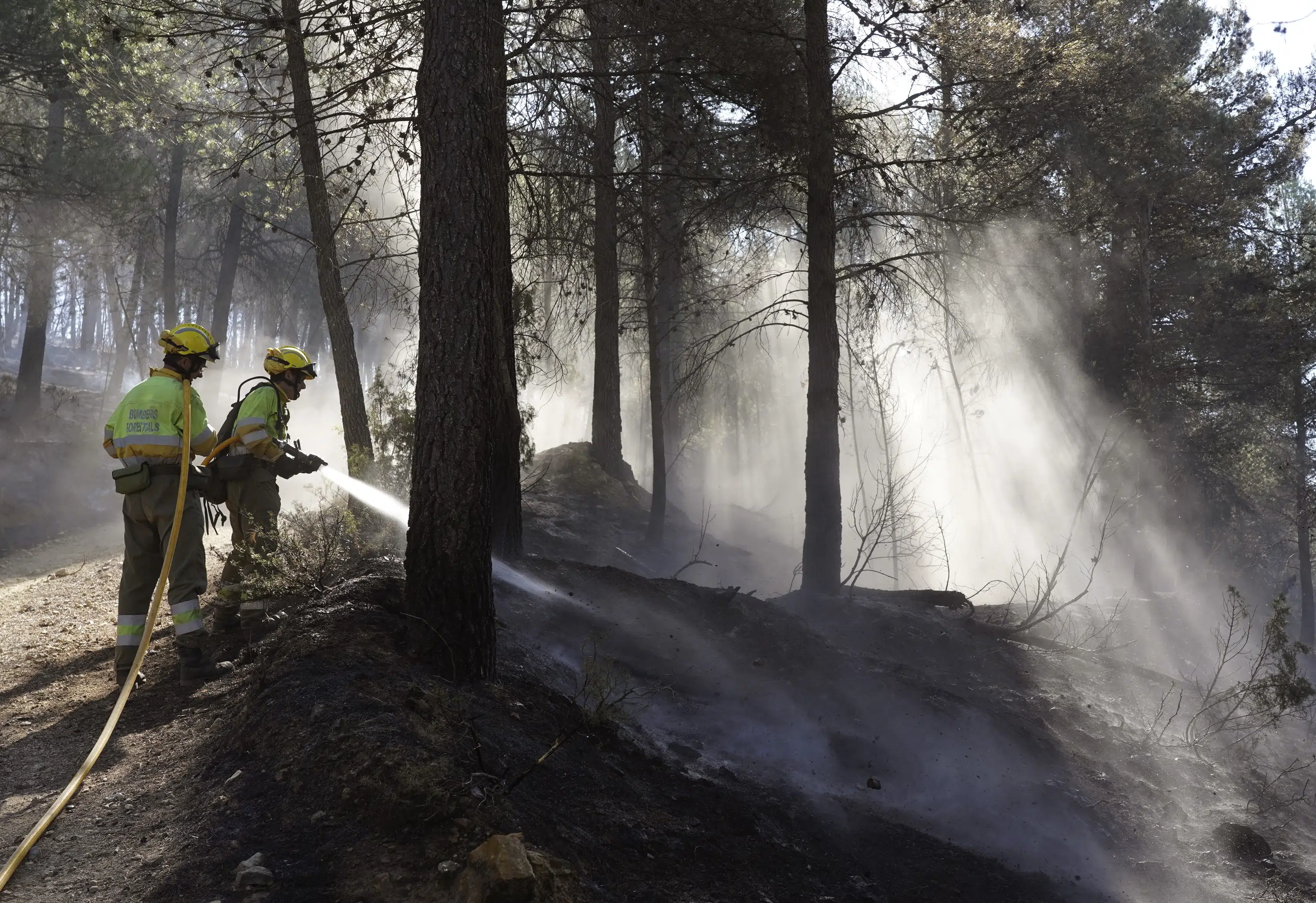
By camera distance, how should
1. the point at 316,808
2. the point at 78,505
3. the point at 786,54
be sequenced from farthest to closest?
1. the point at 78,505
2. the point at 786,54
3. the point at 316,808

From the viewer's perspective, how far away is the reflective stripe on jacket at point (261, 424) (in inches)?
233

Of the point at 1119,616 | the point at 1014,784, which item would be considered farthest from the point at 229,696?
the point at 1119,616

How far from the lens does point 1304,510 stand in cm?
2047

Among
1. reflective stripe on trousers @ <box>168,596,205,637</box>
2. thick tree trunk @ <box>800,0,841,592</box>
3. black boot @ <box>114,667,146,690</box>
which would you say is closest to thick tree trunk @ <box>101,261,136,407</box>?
thick tree trunk @ <box>800,0,841,592</box>

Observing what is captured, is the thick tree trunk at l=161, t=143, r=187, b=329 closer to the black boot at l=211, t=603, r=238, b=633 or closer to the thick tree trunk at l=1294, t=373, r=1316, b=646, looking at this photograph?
the black boot at l=211, t=603, r=238, b=633

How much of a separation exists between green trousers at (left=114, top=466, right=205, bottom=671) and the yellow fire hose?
0.17 ft

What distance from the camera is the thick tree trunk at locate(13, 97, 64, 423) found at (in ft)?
53.7

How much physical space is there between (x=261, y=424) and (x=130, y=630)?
143 cm

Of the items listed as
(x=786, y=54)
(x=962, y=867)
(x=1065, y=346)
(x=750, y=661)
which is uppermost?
(x=786, y=54)

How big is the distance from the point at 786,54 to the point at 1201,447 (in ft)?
47.0

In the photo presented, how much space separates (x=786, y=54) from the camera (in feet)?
29.7

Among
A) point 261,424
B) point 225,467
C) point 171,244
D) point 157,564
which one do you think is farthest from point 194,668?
point 171,244

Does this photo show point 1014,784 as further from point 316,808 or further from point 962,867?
point 316,808

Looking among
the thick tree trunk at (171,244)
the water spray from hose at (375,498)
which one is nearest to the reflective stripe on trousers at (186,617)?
the water spray from hose at (375,498)
